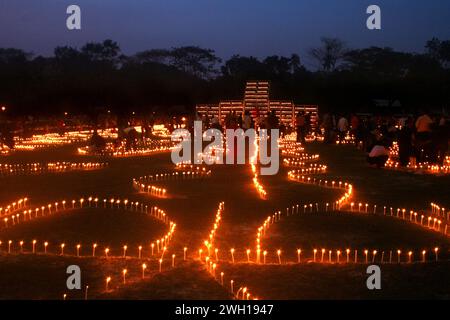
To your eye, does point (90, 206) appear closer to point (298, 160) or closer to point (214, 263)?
point (214, 263)

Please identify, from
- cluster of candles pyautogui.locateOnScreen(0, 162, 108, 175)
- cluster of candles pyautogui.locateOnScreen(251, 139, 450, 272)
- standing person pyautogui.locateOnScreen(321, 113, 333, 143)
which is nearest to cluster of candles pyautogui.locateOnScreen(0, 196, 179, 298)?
cluster of candles pyautogui.locateOnScreen(251, 139, 450, 272)

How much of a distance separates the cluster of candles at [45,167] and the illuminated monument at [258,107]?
22346 millimetres

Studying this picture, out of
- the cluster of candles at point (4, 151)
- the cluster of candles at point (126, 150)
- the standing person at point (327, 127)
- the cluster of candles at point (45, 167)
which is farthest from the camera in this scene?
the standing person at point (327, 127)

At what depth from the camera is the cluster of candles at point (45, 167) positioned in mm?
18691

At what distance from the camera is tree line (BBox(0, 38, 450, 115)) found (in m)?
45.2

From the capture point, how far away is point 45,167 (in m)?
19.5

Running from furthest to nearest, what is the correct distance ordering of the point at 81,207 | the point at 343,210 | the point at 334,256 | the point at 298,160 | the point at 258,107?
the point at 258,107, the point at 298,160, the point at 81,207, the point at 343,210, the point at 334,256

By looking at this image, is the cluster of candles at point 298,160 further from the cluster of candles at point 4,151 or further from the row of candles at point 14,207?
the cluster of candles at point 4,151

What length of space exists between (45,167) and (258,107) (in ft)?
87.1

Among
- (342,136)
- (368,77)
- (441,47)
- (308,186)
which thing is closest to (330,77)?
(368,77)

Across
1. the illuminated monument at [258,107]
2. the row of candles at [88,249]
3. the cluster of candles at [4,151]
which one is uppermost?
the illuminated monument at [258,107]

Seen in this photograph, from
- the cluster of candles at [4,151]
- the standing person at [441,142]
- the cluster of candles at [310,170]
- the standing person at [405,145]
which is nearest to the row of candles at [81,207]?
the cluster of candles at [310,170]

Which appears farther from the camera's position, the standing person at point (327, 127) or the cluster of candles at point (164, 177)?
the standing person at point (327, 127)

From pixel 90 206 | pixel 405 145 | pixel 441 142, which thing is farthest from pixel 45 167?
pixel 441 142
